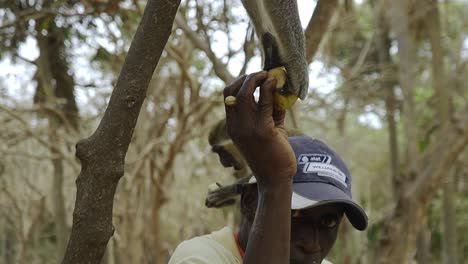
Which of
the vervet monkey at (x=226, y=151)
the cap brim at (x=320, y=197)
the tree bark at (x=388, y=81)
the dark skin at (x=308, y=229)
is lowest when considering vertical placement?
the dark skin at (x=308, y=229)

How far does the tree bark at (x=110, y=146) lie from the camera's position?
1528 mm

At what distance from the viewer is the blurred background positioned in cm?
489

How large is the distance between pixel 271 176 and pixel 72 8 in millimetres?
3415

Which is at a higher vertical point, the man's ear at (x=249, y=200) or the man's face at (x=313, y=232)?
the man's ear at (x=249, y=200)

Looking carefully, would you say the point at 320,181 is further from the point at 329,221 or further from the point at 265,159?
the point at 265,159

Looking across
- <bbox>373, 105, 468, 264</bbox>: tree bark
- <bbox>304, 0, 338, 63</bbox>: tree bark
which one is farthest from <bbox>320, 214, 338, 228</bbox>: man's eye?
<bbox>373, 105, 468, 264</bbox>: tree bark

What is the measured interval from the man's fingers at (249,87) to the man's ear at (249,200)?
0.46 meters

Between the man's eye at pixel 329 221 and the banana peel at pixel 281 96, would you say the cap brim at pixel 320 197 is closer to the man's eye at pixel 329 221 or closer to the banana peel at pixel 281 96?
the man's eye at pixel 329 221

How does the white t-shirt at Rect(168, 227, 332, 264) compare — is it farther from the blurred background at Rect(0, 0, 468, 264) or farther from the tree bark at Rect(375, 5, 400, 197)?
the tree bark at Rect(375, 5, 400, 197)

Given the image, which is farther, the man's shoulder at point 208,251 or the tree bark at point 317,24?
the tree bark at point 317,24

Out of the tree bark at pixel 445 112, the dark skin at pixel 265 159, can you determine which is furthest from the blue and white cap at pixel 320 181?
the tree bark at pixel 445 112

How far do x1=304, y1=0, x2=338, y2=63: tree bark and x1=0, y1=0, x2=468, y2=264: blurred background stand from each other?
1 cm

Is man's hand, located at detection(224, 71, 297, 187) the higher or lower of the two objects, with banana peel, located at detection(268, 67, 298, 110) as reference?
lower

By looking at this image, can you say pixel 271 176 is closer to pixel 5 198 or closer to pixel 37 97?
pixel 37 97
